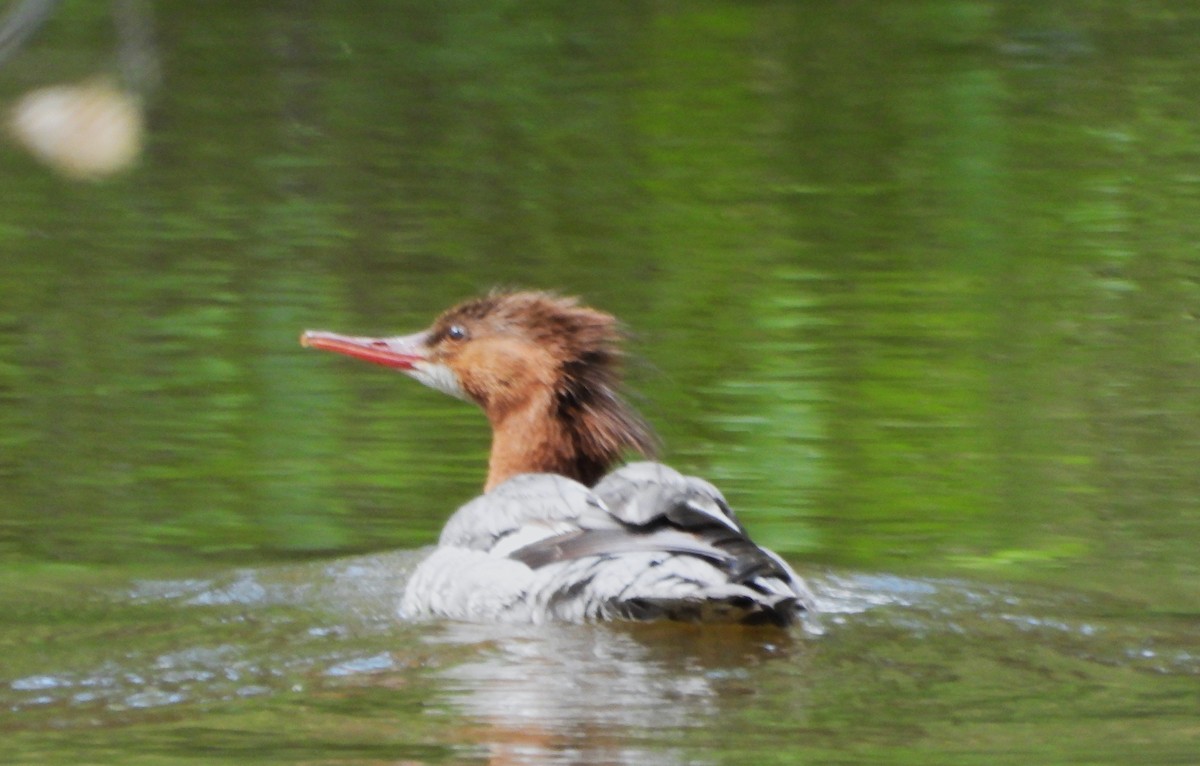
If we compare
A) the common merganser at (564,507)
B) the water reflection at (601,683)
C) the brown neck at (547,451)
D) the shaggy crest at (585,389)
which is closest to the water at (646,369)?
the water reflection at (601,683)

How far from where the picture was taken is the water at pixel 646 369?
5039 mm

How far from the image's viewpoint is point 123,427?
28.7 feet

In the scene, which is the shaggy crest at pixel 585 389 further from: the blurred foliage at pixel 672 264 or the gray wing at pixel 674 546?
the gray wing at pixel 674 546

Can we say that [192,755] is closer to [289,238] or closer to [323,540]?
[323,540]

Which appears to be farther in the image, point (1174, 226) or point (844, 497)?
point (1174, 226)

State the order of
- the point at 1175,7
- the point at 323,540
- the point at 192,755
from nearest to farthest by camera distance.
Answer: the point at 192,755, the point at 323,540, the point at 1175,7

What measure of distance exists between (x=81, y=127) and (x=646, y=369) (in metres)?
3.37

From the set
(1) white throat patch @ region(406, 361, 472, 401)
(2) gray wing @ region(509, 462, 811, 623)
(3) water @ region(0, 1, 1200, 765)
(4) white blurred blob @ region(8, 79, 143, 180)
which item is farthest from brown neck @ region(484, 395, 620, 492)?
(4) white blurred blob @ region(8, 79, 143, 180)

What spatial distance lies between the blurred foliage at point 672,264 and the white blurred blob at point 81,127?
14 centimetres

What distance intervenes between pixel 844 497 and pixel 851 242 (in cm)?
222

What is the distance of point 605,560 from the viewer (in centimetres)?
577

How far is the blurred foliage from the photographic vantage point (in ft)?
26.5

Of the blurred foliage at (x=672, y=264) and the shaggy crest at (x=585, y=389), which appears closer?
the shaggy crest at (x=585, y=389)

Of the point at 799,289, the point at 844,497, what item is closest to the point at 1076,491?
the point at 844,497
